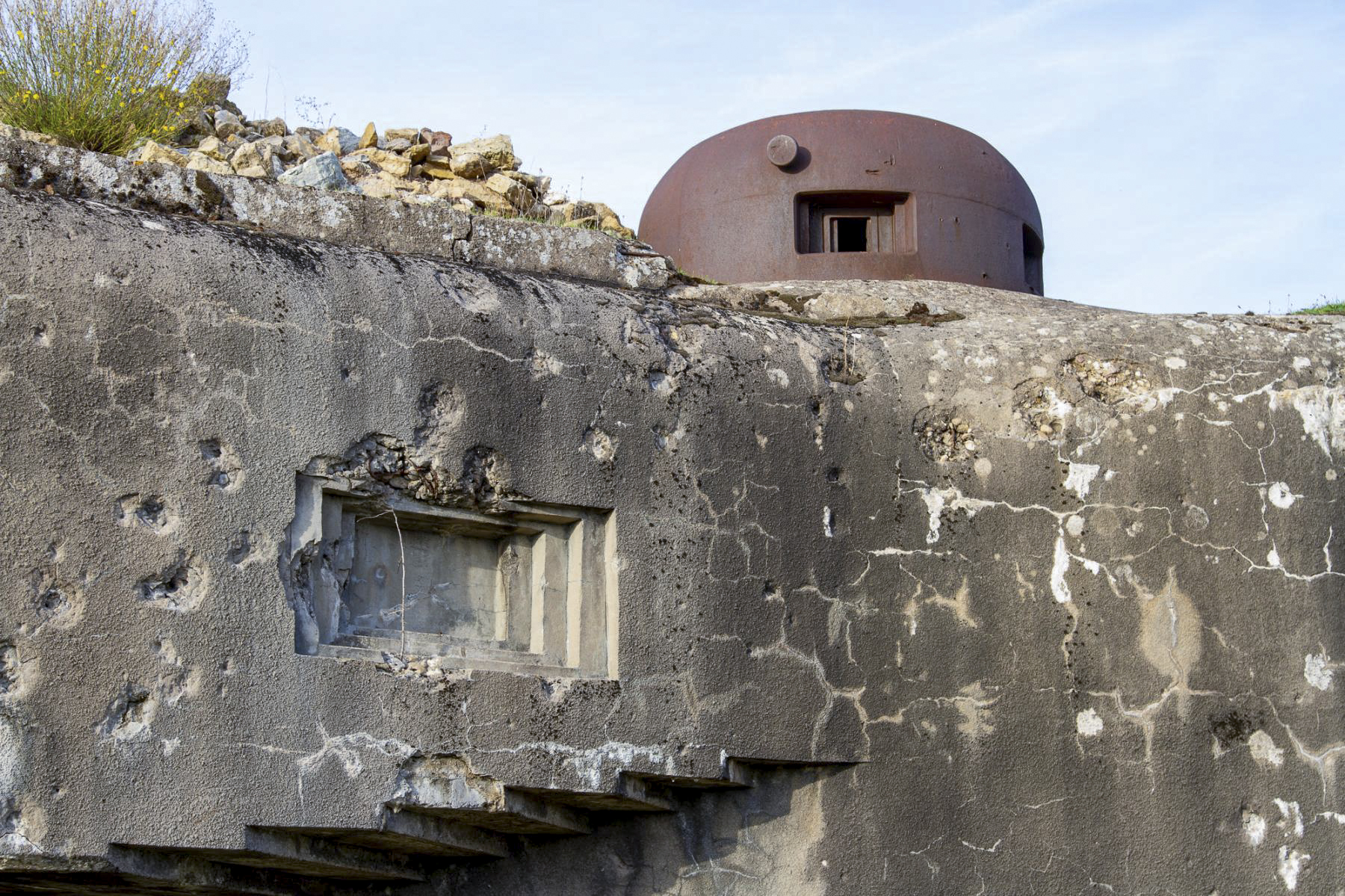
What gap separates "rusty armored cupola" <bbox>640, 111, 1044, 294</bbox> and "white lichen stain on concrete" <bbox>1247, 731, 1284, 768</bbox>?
3.07m

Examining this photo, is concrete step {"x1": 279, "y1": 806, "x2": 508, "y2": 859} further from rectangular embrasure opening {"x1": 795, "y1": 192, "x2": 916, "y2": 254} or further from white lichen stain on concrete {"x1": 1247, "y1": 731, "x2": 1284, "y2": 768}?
rectangular embrasure opening {"x1": 795, "y1": 192, "x2": 916, "y2": 254}

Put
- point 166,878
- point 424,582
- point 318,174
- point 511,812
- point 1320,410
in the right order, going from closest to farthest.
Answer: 1. point 166,878
2. point 511,812
3. point 424,582
4. point 1320,410
5. point 318,174

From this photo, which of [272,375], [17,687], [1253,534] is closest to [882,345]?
[1253,534]

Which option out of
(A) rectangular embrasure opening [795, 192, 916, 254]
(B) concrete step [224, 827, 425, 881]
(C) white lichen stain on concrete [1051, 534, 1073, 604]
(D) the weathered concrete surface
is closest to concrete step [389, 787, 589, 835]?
(D) the weathered concrete surface

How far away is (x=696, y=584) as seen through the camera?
6.11 m

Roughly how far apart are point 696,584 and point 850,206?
3.41 m

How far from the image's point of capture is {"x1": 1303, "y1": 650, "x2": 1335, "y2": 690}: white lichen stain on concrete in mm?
6555

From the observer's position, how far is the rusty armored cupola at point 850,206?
855 cm

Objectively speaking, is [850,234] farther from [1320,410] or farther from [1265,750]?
[1265,750]

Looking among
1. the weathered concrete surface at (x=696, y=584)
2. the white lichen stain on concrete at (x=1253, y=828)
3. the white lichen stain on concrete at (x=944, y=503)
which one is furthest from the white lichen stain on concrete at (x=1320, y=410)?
the white lichen stain on concrete at (x=1253, y=828)

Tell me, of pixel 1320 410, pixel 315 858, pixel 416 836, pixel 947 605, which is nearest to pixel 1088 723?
pixel 947 605

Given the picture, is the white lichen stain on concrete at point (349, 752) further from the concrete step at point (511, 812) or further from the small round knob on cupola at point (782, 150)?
the small round knob on cupola at point (782, 150)

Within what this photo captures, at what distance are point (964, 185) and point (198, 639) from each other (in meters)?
5.18

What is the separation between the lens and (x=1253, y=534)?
6.68 metres
